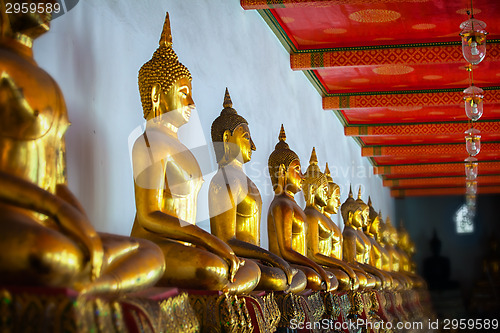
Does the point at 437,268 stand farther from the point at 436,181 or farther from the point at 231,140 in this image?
the point at 231,140

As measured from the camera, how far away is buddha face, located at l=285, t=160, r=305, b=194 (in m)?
4.88

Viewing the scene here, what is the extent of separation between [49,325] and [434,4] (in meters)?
4.80

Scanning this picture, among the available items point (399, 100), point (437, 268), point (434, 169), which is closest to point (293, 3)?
point (399, 100)

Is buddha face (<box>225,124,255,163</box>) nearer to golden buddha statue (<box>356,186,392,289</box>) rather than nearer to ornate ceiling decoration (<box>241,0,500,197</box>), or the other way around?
ornate ceiling decoration (<box>241,0,500,197</box>)

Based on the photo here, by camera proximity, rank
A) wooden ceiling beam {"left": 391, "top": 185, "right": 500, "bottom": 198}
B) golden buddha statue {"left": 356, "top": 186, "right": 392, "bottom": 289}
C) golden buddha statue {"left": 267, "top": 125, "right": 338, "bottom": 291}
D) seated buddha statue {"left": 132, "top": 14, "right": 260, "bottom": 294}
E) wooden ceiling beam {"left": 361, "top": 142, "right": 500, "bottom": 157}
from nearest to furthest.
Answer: seated buddha statue {"left": 132, "top": 14, "right": 260, "bottom": 294}
golden buddha statue {"left": 267, "top": 125, "right": 338, "bottom": 291}
golden buddha statue {"left": 356, "top": 186, "right": 392, "bottom": 289}
wooden ceiling beam {"left": 361, "top": 142, "right": 500, "bottom": 157}
wooden ceiling beam {"left": 391, "top": 185, "right": 500, "bottom": 198}

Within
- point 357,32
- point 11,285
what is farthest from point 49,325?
point 357,32

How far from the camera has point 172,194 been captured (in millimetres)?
2922

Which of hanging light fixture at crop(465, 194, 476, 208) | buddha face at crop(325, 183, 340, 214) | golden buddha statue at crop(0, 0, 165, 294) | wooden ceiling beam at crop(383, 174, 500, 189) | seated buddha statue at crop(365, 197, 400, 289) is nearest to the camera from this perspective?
golden buddha statue at crop(0, 0, 165, 294)

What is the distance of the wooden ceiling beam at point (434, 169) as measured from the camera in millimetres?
12969

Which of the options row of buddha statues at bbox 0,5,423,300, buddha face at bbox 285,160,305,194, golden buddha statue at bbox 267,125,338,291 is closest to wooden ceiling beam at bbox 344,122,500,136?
row of buddha statues at bbox 0,5,423,300

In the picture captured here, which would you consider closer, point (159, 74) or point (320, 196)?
point (159, 74)

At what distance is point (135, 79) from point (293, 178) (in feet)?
5.71

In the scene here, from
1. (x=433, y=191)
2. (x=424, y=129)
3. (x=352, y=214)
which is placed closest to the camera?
(x=352, y=214)

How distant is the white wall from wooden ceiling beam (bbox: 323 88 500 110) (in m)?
1.38
